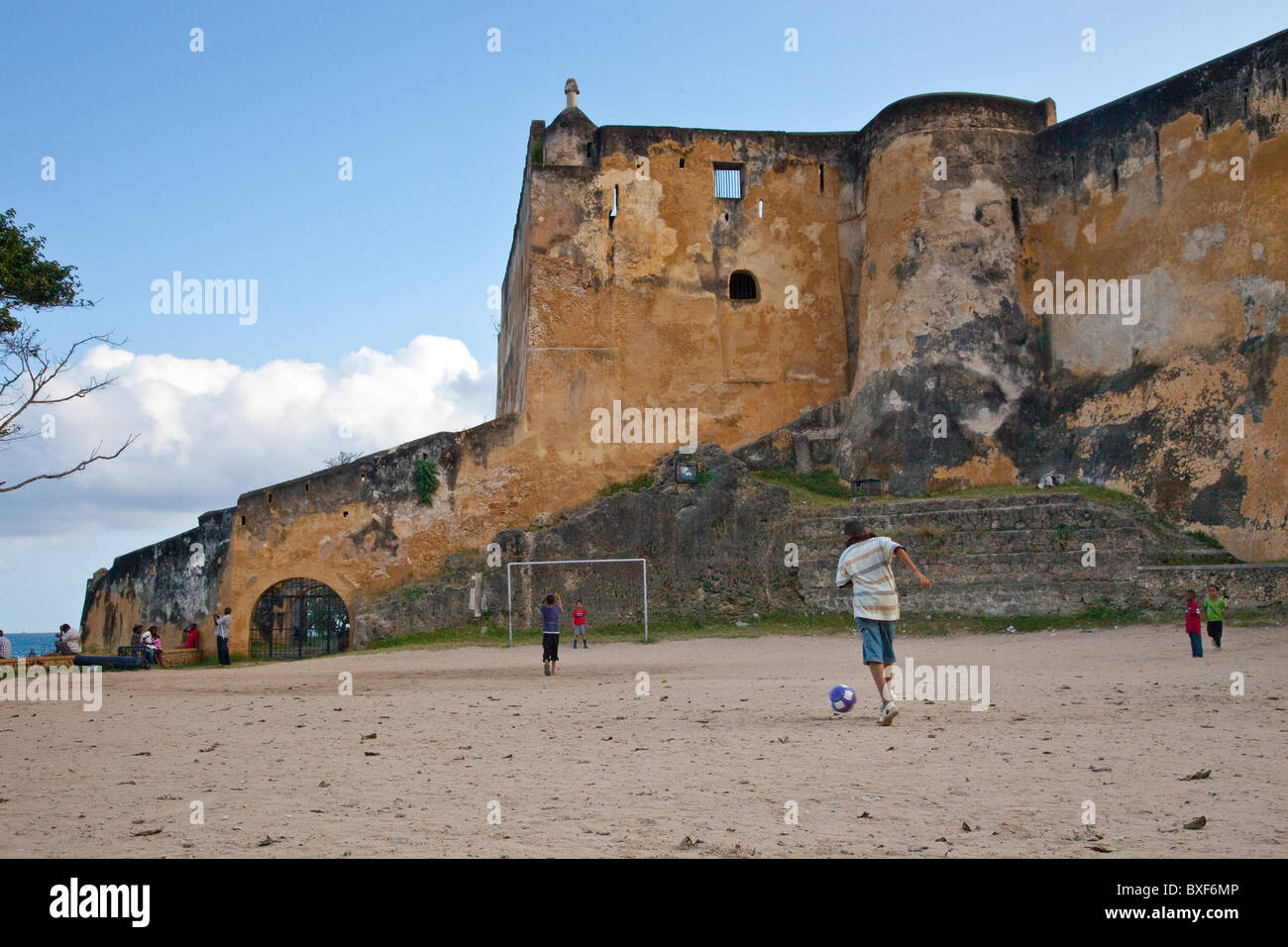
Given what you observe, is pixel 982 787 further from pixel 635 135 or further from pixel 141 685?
pixel 635 135

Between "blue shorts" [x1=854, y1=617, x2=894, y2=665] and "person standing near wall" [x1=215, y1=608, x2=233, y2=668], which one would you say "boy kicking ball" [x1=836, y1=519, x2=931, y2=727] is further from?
"person standing near wall" [x1=215, y1=608, x2=233, y2=668]

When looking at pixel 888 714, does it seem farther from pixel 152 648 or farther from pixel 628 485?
pixel 628 485

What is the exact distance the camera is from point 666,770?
23.2 ft

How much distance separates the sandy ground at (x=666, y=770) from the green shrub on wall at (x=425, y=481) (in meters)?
9.25

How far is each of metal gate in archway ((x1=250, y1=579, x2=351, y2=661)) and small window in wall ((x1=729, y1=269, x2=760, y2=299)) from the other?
1129 centimetres

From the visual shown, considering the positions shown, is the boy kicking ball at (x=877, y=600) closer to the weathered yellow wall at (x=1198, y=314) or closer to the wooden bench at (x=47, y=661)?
the weathered yellow wall at (x=1198, y=314)

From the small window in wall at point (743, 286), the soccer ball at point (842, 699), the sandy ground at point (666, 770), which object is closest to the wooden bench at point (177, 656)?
the sandy ground at point (666, 770)

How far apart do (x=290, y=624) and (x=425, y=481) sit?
13.2 feet

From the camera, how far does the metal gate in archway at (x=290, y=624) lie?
2203 cm

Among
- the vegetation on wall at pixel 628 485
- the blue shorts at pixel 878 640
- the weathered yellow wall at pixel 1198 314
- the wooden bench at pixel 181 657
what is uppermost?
the weathered yellow wall at pixel 1198 314

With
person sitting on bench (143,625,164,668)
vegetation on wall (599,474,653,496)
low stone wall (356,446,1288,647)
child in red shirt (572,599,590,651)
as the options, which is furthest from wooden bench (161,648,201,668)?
vegetation on wall (599,474,653,496)

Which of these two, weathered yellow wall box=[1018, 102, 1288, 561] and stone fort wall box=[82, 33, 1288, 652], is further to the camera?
stone fort wall box=[82, 33, 1288, 652]

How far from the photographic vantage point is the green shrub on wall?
22531 millimetres
